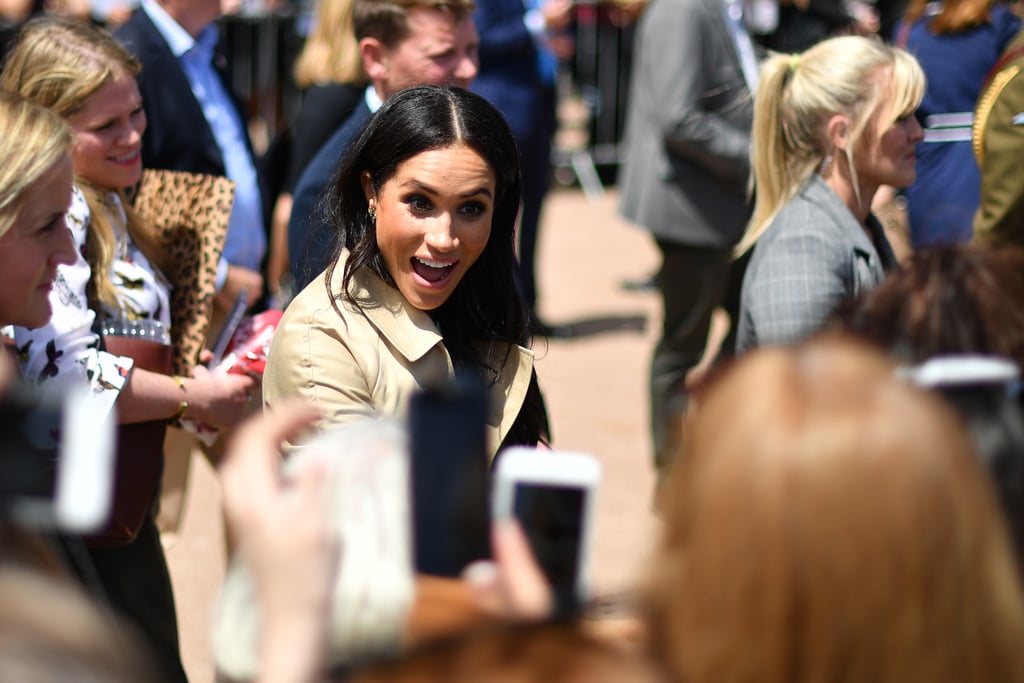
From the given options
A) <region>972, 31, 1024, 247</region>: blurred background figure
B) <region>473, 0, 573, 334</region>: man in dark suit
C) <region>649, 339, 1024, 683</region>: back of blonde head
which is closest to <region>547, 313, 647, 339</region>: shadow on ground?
<region>473, 0, 573, 334</region>: man in dark suit

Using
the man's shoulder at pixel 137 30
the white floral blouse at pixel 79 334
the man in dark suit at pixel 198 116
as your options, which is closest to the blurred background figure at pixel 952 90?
the man in dark suit at pixel 198 116

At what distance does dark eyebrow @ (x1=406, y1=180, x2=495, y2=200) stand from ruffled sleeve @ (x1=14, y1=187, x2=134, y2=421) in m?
0.74

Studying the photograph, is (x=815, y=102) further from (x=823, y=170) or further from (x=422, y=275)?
(x=422, y=275)

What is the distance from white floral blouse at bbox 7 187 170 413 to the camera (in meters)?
2.62

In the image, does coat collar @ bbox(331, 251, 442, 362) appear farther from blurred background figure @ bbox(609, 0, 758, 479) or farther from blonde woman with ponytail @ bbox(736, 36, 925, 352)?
blurred background figure @ bbox(609, 0, 758, 479)

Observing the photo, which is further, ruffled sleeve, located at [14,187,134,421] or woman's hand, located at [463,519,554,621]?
ruffled sleeve, located at [14,187,134,421]

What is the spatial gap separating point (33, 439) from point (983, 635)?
3.36ft

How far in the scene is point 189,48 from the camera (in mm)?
3896

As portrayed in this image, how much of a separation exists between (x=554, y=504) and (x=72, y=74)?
208 cm

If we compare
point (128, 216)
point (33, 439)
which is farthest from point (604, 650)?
point (128, 216)

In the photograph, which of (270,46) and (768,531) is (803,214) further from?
(270,46)

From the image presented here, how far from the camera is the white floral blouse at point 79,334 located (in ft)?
8.59

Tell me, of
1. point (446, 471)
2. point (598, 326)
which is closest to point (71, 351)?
point (446, 471)

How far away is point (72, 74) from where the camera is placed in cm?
309
